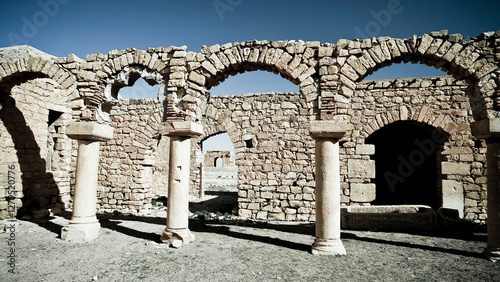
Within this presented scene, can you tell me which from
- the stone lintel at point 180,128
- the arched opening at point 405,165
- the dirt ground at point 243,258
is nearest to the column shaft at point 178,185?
the stone lintel at point 180,128

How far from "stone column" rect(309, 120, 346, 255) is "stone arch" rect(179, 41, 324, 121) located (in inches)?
24.8

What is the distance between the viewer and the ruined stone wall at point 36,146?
22.8 ft

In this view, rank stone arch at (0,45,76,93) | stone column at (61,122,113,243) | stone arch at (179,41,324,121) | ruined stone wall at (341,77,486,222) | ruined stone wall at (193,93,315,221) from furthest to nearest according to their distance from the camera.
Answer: ruined stone wall at (193,93,315,221) → ruined stone wall at (341,77,486,222) → stone arch at (0,45,76,93) → stone column at (61,122,113,243) → stone arch at (179,41,324,121)

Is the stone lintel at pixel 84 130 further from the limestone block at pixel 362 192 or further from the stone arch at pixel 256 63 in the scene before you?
the limestone block at pixel 362 192

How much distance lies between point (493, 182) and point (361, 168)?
11.0 feet

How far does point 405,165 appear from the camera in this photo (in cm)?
1163

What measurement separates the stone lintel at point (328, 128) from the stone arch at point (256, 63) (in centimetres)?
47

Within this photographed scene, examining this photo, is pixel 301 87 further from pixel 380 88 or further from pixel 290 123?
pixel 380 88

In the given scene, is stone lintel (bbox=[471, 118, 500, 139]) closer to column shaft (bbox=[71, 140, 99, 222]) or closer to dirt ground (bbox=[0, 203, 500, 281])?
dirt ground (bbox=[0, 203, 500, 281])

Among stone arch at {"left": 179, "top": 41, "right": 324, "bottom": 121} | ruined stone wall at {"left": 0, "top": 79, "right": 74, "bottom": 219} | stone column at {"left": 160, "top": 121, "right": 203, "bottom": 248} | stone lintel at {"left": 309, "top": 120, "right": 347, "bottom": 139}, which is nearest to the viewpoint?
stone lintel at {"left": 309, "top": 120, "right": 347, "bottom": 139}

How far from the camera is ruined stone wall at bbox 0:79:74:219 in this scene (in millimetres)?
6945

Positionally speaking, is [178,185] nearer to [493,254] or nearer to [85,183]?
[85,183]

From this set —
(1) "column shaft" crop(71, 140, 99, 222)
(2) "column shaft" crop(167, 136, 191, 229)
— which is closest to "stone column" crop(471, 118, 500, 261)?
(2) "column shaft" crop(167, 136, 191, 229)

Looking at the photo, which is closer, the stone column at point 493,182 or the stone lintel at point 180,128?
the stone column at point 493,182
